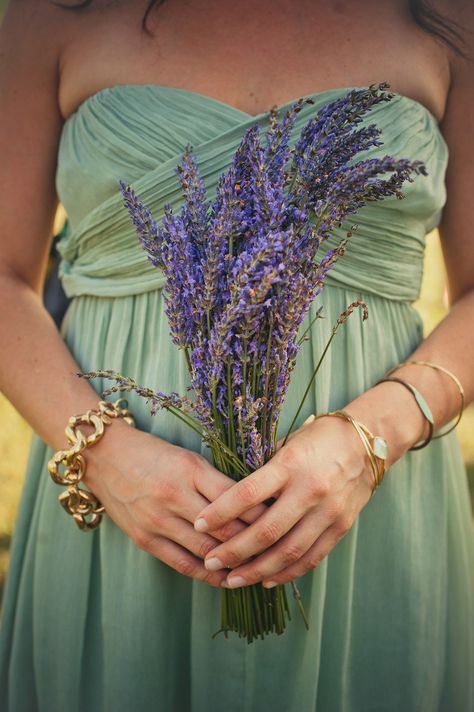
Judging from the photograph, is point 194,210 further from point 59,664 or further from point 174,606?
point 59,664

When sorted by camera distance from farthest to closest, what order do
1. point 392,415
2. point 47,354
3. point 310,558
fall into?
point 47,354, point 392,415, point 310,558

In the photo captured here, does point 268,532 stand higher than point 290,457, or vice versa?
point 290,457

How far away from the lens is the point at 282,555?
0.99m

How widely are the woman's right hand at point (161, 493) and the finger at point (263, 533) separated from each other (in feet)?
0.09

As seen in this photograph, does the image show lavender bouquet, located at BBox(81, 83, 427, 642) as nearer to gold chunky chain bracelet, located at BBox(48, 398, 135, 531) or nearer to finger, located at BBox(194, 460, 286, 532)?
finger, located at BBox(194, 460, 286, 532)

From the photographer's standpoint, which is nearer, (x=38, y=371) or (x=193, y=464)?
(x=193, y=464)

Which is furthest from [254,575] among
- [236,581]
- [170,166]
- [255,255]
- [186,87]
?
[186,87]

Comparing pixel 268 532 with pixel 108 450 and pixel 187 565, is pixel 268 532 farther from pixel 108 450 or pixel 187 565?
pixel 108 450

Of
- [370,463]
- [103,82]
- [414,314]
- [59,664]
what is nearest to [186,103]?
[103,82]

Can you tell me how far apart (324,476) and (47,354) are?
65 cm

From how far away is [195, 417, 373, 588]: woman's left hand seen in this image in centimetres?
95

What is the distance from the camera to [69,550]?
1.28m

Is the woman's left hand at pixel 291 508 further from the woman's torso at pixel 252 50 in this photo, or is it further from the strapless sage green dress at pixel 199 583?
the woman's torso at pixel 252 50

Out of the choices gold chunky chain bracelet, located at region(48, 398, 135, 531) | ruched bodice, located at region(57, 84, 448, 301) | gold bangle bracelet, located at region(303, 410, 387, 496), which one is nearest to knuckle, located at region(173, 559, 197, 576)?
gold chunky chain bracelet, located at region(48, 398, 135, 531)
